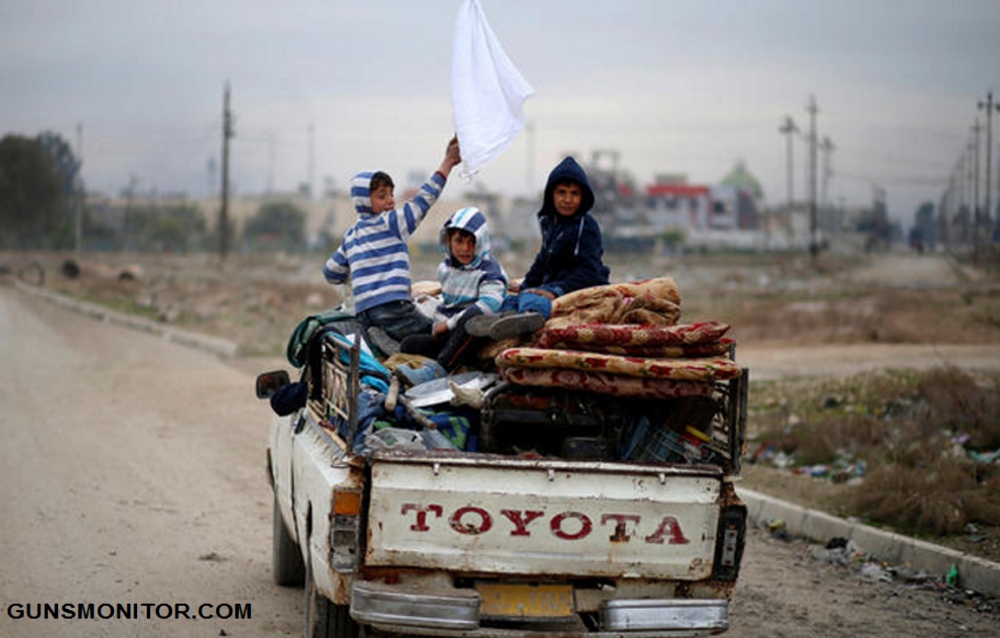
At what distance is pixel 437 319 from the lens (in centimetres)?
747

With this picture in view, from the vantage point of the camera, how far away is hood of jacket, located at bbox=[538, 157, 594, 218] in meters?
7.22

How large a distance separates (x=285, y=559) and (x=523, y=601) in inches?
113

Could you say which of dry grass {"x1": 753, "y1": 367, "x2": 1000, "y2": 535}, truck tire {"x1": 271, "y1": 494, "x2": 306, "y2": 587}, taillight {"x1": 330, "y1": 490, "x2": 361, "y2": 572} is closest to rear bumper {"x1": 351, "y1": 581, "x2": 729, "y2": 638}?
taillight {"x1": 330, "y1": 490, "x2": 361, "y2": 572}

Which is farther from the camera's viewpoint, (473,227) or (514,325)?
(473,227)

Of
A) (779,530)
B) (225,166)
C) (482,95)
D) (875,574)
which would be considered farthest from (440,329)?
(225,166)

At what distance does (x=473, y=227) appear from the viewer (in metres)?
7.22

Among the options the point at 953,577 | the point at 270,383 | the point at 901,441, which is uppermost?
the point at 270,383

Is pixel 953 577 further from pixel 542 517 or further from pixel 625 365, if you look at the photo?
pixel 542 517

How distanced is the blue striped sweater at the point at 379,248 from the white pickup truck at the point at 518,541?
1.69 m

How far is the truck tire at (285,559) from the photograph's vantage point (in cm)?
795

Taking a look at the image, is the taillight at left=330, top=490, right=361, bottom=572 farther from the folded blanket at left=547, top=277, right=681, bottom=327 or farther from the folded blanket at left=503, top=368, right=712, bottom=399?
the folded blanket at left=547, top=277, right=681, bottom=327

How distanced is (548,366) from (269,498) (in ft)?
19.4

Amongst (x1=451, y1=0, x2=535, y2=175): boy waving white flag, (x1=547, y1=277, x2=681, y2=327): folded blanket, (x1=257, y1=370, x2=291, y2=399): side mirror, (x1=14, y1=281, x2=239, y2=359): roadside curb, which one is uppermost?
(x1=451, y1=0, x2=535, y2=175): boy waving white flag

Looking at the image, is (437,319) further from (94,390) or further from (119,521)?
(94,390)
